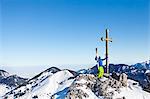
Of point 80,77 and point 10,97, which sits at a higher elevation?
point 80,77

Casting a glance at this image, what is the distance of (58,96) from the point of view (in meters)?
94.2

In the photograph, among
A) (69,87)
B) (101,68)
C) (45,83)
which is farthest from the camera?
(45,83)

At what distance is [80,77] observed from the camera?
100438 millimetres

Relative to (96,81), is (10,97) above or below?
below

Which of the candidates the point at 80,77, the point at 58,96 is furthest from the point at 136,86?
the point at 58,96

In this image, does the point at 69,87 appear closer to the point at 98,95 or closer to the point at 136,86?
the point at 98,95

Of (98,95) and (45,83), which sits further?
(45,83)

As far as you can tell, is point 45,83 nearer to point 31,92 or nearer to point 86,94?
point 31,92

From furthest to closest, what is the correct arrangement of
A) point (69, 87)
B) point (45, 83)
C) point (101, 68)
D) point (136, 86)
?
point (45, 83) → point (136, 86) → point (69, 87) → point (101, 68)

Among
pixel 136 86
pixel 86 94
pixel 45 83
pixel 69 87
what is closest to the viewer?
pixel 86 94

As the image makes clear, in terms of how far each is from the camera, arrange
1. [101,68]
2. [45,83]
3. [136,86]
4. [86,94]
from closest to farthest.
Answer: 1. [101,68]
2. [86,94]
3. [136,86]
4. [45,83]

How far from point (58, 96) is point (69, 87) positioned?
471 centimetres

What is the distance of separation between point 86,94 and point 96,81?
23.8ft

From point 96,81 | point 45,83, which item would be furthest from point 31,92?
point 96,81
